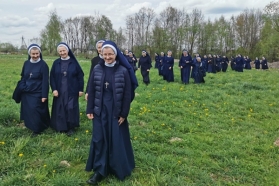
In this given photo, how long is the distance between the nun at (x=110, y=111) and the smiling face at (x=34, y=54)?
2.16 metres

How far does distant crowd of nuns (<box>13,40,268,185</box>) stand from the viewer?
405 cm

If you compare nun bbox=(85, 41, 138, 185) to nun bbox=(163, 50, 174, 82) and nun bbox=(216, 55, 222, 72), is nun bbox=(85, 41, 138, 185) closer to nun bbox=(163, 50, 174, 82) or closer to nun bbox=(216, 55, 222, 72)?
nun bbox=(163, 50, 174, 82)

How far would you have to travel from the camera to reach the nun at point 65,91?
234 inches

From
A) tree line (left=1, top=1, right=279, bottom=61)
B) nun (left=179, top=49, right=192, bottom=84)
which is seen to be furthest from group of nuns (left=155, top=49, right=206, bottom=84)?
tree line (left=1, top=1, right=279, bottom=61)

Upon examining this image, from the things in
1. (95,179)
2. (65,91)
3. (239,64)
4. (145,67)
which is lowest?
(95,179)

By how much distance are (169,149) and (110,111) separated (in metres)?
1.88

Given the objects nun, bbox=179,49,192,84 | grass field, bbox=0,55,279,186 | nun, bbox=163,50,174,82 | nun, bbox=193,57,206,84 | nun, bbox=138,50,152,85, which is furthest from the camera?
nun, bbox=163,50,174,82

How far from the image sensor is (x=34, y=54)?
5.76 metres

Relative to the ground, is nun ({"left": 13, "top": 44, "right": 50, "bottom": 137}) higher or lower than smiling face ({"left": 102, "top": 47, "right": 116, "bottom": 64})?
lower

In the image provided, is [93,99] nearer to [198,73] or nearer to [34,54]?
[34,54]

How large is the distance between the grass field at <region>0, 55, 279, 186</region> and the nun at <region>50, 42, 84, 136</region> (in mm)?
276

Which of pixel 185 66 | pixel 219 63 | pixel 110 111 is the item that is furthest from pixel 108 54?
pixel 219 63

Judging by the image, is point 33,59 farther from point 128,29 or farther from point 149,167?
point 128,29

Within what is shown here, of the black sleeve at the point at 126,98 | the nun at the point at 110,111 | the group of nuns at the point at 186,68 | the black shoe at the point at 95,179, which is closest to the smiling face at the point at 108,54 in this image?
the nun at the point at 110,111
